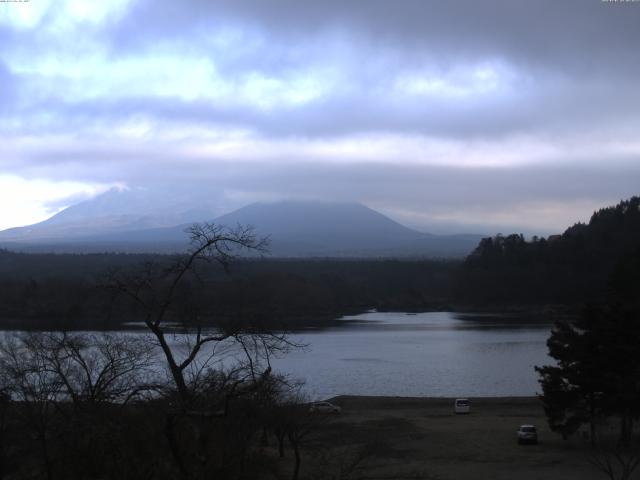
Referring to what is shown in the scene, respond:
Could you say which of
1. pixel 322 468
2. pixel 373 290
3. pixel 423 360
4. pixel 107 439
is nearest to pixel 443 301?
pixel 373 290

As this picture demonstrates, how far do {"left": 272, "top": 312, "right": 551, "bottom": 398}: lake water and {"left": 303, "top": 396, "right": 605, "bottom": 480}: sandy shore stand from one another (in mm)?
1785

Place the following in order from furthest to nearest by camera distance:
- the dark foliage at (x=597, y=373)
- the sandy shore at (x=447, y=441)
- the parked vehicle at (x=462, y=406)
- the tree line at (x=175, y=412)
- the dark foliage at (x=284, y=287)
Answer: the dark foliage at (x=284, y=287) → the parked vehicle at (x=462, y=406) → the dark foliage at (x=597, y=373) → the sandy shore at (x=447, y=441) → the tree line at (x=175, y=412)

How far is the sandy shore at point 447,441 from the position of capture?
11.8 m

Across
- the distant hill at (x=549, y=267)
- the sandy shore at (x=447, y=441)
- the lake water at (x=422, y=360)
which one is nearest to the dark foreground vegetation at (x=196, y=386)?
the sandy shore at (x=447, y=441)

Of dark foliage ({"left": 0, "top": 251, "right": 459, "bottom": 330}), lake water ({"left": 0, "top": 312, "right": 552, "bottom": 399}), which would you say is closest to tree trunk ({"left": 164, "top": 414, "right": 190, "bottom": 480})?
lake water ({"left": 0, "top": 312, "right": 552, "bottom": 399})

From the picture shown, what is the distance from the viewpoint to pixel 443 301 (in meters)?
63.0

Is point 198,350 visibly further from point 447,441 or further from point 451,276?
point 451,276

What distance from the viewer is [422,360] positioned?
28219 mm

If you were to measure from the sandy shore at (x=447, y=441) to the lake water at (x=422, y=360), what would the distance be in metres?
1.78

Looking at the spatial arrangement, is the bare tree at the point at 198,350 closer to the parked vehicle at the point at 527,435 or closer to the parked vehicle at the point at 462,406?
the parked vehicle at the point at 527,435

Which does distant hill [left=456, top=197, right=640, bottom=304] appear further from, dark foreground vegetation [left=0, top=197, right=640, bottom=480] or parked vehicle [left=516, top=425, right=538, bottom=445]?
parked vehicle [left=516, top=425, right=538, bottom=445]

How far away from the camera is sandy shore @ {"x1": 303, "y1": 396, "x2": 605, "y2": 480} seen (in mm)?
11820

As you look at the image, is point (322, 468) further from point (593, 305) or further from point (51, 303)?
point (51, 303)

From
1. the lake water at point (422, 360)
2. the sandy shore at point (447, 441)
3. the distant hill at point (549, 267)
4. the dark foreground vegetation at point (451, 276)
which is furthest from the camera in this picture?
the distant hill at point (549, 267)
